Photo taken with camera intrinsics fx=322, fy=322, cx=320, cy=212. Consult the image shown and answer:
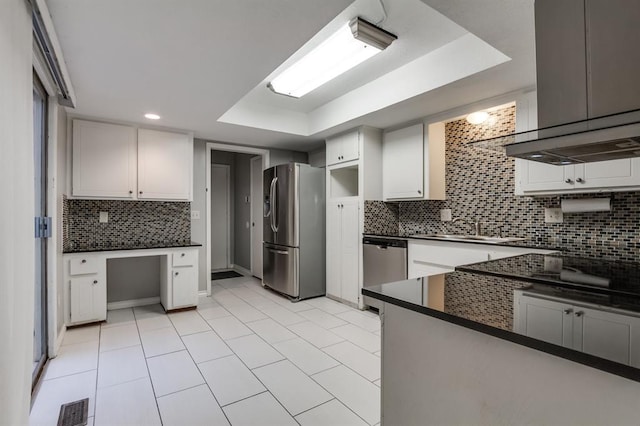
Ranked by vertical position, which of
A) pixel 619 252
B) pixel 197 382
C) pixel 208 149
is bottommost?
pixel 197 382

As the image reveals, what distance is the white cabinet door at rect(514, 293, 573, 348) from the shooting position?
2.42ft

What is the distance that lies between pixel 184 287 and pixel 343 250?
1.84m

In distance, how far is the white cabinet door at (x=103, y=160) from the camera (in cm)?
325

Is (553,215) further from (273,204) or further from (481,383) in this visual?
(273,204)

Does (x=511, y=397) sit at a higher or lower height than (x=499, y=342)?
lower

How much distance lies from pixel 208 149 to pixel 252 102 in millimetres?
1126

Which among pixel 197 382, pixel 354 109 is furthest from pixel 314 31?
pixel 197 382

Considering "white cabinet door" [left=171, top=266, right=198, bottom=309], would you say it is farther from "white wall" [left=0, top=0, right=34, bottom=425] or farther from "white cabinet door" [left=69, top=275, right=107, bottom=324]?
"white wall" [left=0, top=0, right=34, bottom=425]

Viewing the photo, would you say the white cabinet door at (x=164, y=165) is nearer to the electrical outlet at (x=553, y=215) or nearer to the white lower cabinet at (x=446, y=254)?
the white lower cabinet at (x=446, y=254)

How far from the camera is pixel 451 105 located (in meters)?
2.91

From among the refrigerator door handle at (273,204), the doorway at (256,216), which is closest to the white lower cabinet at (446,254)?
the refrigerator door handle at (273,204)

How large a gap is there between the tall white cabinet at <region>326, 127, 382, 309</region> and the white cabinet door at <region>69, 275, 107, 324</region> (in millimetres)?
2435

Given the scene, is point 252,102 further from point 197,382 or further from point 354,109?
point 197,382

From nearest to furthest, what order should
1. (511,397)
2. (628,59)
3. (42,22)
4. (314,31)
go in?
(511,397) < (628,59) < (42,22) < (314,31)
